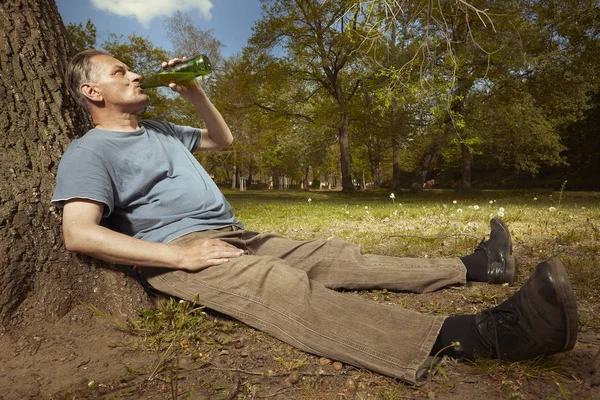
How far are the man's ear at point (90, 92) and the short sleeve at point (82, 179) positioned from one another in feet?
1.63

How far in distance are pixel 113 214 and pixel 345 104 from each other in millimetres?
22159

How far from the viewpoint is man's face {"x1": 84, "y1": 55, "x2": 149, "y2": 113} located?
262 centimetres

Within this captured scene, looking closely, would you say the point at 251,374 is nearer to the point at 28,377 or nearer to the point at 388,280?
the point at 28,377

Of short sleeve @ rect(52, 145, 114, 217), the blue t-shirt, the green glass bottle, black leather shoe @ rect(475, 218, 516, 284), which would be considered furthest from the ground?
the green glass bottle

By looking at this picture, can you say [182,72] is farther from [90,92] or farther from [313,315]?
[313,315]

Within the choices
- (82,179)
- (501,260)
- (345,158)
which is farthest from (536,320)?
(345,158)

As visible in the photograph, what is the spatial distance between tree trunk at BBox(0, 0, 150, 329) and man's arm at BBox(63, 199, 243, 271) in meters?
0.29

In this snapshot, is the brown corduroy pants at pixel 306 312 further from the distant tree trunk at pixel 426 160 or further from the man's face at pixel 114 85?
the distant tree trunk at pixel 426 160

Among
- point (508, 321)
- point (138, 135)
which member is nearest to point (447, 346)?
point (508, 321)

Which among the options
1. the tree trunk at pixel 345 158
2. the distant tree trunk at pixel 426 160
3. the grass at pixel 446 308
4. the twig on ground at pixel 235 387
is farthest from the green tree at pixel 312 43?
the twig on ground at pixel 235 387

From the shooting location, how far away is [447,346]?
6.32 ft

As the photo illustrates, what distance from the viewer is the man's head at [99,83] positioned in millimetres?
2607

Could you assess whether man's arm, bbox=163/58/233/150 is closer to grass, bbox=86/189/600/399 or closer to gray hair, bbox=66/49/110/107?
gray hair, bbox=66/49/110/107

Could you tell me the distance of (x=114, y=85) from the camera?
2633 millimetres
